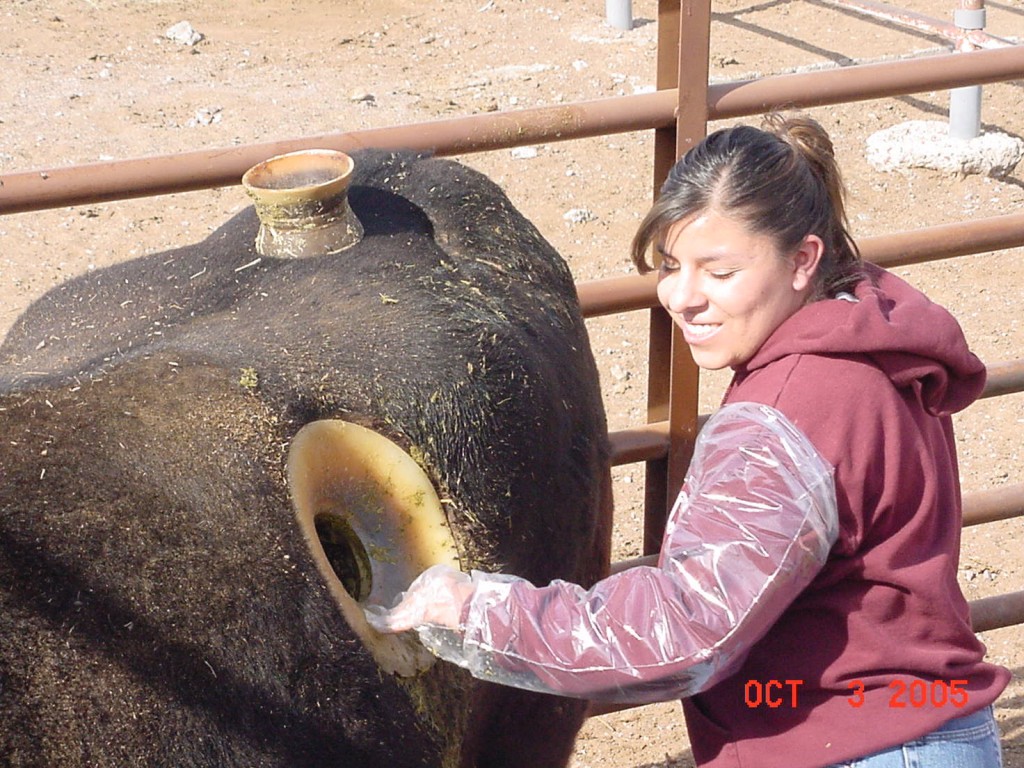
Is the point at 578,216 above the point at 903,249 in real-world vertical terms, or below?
below

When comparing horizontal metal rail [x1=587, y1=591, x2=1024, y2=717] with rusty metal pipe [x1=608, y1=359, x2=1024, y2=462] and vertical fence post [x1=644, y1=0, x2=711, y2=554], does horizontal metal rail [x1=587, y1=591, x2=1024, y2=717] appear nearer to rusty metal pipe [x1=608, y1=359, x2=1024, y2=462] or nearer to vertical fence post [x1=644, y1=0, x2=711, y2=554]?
rusty metal pipe [x1=608, y1=359, x2=1024, y2=462]

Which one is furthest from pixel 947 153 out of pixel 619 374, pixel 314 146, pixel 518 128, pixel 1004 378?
pixel 314 146

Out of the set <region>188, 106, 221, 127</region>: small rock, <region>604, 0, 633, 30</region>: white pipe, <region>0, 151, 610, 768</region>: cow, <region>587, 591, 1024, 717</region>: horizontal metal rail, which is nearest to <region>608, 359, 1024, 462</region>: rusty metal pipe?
<region>587, 591, 1024, 717</region>: horizontal metal rail

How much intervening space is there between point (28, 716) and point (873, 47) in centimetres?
948

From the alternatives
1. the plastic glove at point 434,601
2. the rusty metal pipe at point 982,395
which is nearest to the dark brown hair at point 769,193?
the plastic glove at point 434,601

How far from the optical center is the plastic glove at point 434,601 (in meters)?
1.66

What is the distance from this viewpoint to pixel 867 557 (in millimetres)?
1697

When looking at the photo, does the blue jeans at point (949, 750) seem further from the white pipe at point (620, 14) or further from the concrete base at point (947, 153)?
the white pipe at point (620, 14)

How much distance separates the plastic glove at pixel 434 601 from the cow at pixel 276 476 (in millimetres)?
80

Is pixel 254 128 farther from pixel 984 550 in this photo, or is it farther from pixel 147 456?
pixel 147 456

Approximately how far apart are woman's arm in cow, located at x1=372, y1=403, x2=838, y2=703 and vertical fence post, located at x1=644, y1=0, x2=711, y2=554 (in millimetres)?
1297

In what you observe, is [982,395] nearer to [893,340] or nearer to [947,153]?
[893,340]

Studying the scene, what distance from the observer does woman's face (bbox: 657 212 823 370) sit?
5.70 ft

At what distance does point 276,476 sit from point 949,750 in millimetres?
993
